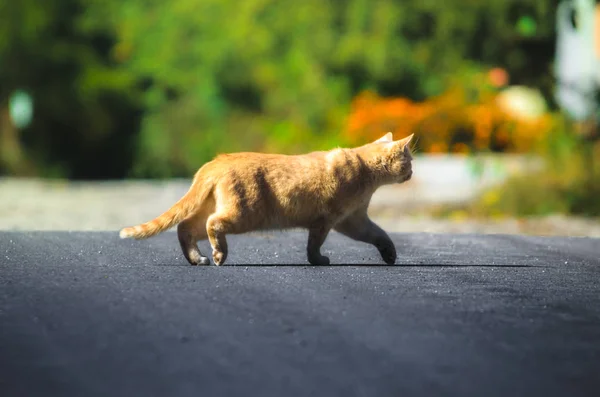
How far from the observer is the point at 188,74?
28.3 m

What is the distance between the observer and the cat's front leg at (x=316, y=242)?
7.97 m

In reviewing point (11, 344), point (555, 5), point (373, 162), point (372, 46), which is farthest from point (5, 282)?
point (372, 46)

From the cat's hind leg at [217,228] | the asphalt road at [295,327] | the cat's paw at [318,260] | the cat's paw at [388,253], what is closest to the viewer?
the asphalt road at [295,327]

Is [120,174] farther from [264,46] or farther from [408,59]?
[408,59]

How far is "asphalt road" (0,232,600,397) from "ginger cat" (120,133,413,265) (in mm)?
280

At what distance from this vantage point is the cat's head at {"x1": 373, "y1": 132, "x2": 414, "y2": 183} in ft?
27.7

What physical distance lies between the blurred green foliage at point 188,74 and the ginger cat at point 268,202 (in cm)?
1485

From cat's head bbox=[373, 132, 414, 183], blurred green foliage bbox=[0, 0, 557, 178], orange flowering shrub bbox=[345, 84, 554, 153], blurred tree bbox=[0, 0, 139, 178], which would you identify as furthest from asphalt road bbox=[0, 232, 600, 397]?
blurred tree bbox=[0, 0, 139, 178]

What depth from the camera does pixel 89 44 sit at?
28.6 meters

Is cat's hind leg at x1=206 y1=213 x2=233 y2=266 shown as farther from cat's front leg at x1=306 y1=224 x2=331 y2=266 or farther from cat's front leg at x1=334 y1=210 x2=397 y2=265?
cat's front leg at x1=334 y1=210 x2=397 y2=265

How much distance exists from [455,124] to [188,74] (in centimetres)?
939

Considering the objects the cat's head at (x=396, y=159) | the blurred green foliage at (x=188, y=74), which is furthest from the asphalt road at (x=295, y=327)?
the blurred green foliage at (x=188, y=74)

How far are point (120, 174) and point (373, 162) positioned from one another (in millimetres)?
19830

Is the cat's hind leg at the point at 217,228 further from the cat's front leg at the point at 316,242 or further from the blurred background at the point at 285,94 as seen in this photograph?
the blurred background at the point at 285,94
